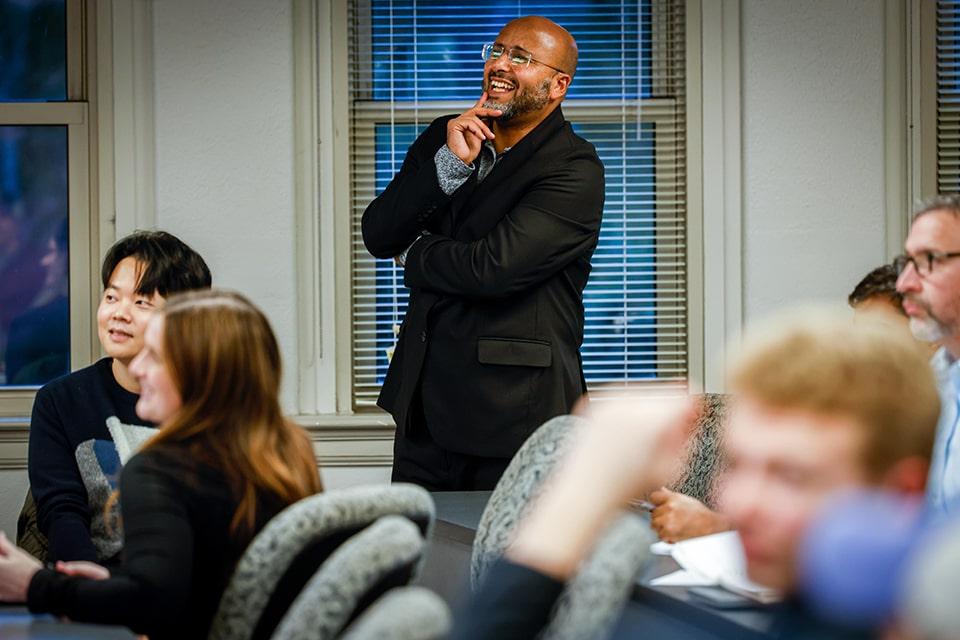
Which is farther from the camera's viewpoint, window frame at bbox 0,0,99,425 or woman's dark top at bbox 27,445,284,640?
window frame at bbox 0,0,99,425

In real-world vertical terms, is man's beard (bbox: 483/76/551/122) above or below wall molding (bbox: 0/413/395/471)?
above

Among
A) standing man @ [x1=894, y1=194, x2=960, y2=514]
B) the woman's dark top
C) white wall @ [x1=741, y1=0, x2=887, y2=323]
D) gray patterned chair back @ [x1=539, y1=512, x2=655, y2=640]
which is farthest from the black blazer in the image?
gray patterned chair back @ [x1=539, y1=512, x2=655, y2=640]

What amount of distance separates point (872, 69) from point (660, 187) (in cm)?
71

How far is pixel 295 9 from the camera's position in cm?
367

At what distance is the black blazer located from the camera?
2.65 meters

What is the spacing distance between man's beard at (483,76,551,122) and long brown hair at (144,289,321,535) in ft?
4.34

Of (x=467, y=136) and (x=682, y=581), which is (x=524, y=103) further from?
(x=682, y=581)

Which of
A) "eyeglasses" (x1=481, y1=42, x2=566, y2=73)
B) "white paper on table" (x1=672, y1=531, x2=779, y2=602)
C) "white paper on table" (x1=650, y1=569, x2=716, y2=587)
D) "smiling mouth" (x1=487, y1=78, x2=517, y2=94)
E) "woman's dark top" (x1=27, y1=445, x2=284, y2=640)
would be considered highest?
"eyeglasses" (x1=481, y1=42, x2=566, y2=73)

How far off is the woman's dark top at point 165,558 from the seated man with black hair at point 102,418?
2.35ft

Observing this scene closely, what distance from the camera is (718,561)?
1.68m

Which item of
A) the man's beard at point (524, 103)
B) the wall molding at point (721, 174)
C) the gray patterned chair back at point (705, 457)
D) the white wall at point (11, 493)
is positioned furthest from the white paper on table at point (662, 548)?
the white wall at point (11, 493)

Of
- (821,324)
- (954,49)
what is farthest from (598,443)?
(954,49)

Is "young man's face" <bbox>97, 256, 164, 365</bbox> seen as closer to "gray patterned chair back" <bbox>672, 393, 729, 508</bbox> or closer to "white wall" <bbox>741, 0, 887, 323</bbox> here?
"gray patterned chair back" <bbox>672, 393, 729, 508</bbox>

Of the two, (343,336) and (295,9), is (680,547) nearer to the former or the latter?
(343,336)
